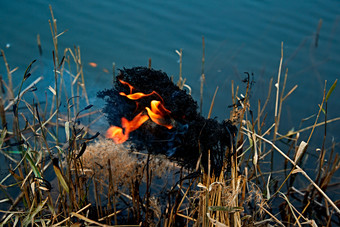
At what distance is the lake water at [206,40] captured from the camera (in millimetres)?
3926

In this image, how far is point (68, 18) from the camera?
4867 mm

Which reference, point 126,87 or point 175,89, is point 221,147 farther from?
point 126,87

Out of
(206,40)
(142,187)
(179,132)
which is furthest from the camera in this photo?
(206,40)

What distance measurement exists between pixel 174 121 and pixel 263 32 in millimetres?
3353

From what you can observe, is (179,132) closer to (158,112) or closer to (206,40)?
(158,112)

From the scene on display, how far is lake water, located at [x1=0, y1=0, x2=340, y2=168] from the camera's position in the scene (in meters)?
3.93

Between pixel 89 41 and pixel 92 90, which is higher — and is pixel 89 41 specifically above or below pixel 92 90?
above

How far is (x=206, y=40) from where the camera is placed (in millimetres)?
4574

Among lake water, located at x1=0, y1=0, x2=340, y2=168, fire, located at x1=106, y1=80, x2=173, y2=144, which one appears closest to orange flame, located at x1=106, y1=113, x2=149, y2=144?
fire, located at x1=106, y1=80, x2=173, y2=144

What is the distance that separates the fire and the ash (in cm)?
2

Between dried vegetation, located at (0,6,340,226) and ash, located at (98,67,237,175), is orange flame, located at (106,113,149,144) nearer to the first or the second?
ash, located at (98,67,237,175)

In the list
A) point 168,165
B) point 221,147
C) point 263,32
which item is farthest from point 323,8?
point 221,147

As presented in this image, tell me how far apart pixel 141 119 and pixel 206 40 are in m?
2.94

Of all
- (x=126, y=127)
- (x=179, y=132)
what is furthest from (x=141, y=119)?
(x=179, y=132)
